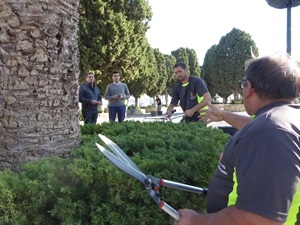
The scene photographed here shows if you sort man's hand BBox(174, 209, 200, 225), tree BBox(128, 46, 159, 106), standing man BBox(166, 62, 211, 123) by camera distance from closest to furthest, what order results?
man's hand BBox(174, 209, 200, 225) → standing man BBox(166, 62, 211, 123) → tree BBox(128, 46, 159, 106)

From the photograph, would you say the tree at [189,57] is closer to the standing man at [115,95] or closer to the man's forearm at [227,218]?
the standing man at [115,95]

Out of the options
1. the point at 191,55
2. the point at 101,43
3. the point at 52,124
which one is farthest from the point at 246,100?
the point at 191,55

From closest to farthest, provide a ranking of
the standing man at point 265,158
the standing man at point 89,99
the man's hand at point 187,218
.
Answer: the standing man at point 265,158 < the man's hand at point 187,218 < the standing man at point 89,99

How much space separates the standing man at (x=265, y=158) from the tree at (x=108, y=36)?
18053 millimetres

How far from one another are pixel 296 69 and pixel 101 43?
1842cm

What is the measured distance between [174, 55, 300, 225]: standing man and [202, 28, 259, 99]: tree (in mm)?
39985

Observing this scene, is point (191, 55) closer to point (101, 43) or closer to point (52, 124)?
point (101, 43)

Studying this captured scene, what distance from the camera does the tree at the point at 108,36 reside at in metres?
19.2

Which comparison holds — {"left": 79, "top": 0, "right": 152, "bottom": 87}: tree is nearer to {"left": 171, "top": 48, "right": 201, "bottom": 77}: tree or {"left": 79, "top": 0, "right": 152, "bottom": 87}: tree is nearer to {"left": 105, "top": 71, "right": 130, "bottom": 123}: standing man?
{"left": 105, "top": 71, "right": 130, "bottom": 123}: standing man

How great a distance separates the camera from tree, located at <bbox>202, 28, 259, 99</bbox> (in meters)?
41.1

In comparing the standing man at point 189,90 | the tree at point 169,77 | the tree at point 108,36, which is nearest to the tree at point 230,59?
the tree at point 169,77

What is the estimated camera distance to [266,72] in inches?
58.0

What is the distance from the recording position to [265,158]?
4.03 ft

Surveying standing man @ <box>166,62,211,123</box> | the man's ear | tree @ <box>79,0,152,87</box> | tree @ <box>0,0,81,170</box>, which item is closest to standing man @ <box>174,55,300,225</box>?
the man's ear
